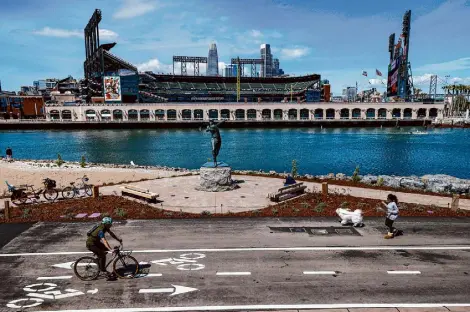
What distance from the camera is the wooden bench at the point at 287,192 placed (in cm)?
1995

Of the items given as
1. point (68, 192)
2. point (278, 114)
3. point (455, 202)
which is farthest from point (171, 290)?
point (278, 114)

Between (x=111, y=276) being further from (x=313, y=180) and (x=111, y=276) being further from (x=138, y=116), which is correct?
(x=138, y=116)

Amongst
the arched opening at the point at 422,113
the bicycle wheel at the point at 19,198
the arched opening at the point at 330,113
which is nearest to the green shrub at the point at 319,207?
the bicycle wheel at the point at 19,198

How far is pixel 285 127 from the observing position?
134 m

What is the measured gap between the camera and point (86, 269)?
36.4ft

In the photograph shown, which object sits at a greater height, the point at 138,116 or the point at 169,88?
the point at 169,88

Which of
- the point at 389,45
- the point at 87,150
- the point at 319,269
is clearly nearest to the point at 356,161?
the point at 319,269

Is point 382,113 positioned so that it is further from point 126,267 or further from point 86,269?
point 86,269

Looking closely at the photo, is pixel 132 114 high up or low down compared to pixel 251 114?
up

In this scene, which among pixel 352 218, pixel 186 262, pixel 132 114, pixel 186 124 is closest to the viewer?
pixel 186 262

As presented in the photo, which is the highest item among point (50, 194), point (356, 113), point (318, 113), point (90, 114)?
point (90, 114)

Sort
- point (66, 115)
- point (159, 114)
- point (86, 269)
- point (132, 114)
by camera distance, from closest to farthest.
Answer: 1. point (86, 269)
2. point (66, 115)
3. point (132, 114)
4. point (159, 114)

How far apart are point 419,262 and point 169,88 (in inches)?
6852

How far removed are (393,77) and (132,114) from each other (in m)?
127
